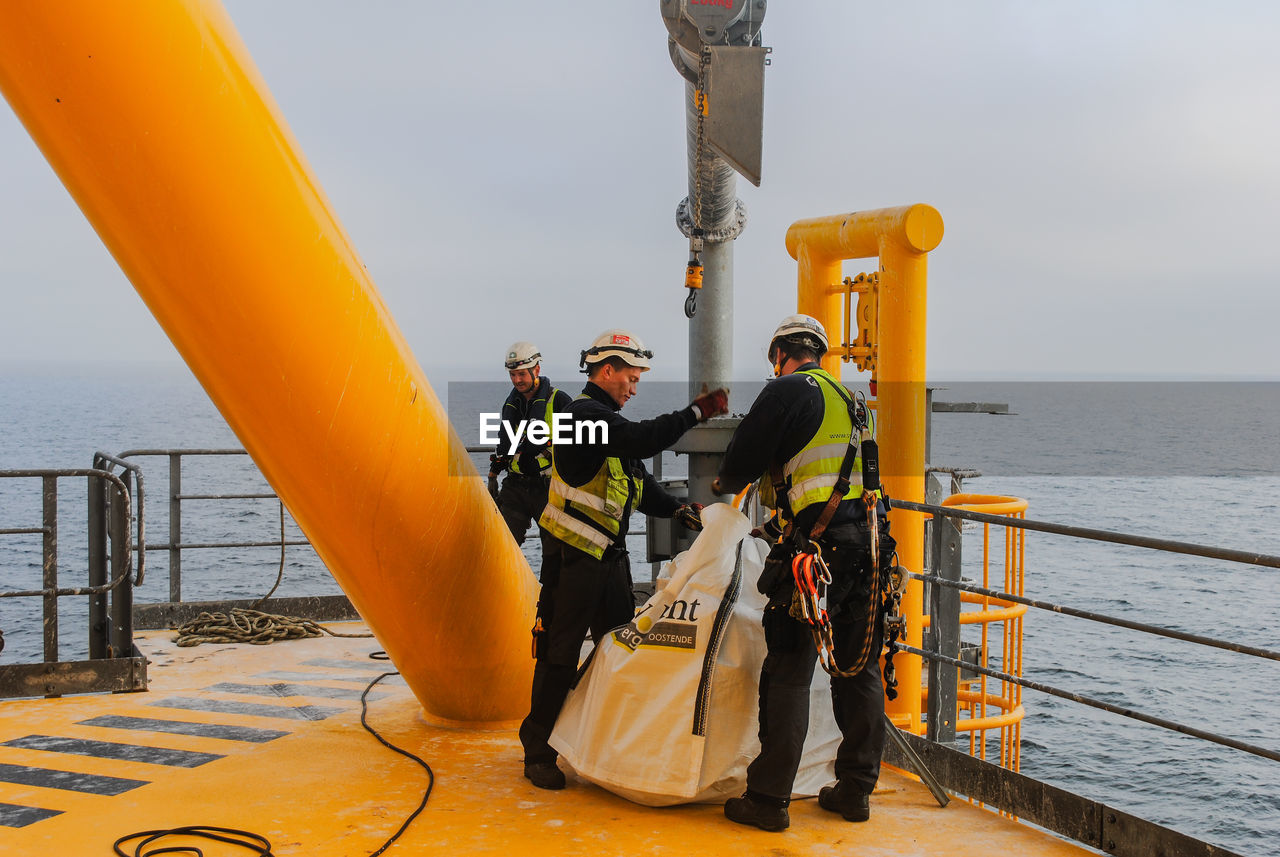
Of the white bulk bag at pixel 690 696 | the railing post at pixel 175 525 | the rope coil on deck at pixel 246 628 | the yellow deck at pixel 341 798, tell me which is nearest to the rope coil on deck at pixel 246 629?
the rope coil on deck at pixel 246 628

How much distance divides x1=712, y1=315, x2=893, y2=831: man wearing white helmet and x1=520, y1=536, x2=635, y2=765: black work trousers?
0.71m

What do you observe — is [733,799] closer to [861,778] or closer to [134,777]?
[861,778]

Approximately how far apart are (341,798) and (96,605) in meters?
2.72

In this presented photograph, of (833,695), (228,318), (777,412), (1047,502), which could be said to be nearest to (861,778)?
(833,695)

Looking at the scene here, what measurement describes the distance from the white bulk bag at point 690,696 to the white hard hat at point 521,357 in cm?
358

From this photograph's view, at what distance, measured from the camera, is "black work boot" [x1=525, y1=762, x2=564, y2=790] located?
4492mm

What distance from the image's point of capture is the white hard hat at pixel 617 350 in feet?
15.0

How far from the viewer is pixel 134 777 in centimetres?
459

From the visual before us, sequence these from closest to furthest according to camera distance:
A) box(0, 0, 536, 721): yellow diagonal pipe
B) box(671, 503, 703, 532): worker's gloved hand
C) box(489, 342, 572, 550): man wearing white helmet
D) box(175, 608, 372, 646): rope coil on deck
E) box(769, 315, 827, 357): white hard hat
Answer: box(0, 0, 536, 721): yellow diagonal pipe, box(769, 315, 827, 357): white hard hat, box(671, 503, 703, 532): worker's gloved hand, box(175, 608, 372, 646): rope coil on deck, box(489, 342, 572, 550): man wearing white helmet

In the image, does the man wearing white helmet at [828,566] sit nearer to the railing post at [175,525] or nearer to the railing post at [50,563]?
the railing post at [50,563]

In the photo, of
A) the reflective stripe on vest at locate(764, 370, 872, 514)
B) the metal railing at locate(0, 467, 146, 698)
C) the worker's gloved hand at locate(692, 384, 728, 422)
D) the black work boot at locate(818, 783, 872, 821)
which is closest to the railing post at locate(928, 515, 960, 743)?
the black work boot at locate(818, 783, 872, 821)

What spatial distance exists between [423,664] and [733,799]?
169cm

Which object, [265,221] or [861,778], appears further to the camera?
[861,778]

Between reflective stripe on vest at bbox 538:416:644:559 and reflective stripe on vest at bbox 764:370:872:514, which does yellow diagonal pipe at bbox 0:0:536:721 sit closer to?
reflective stripe on vest at bbox 538:416:644:559
